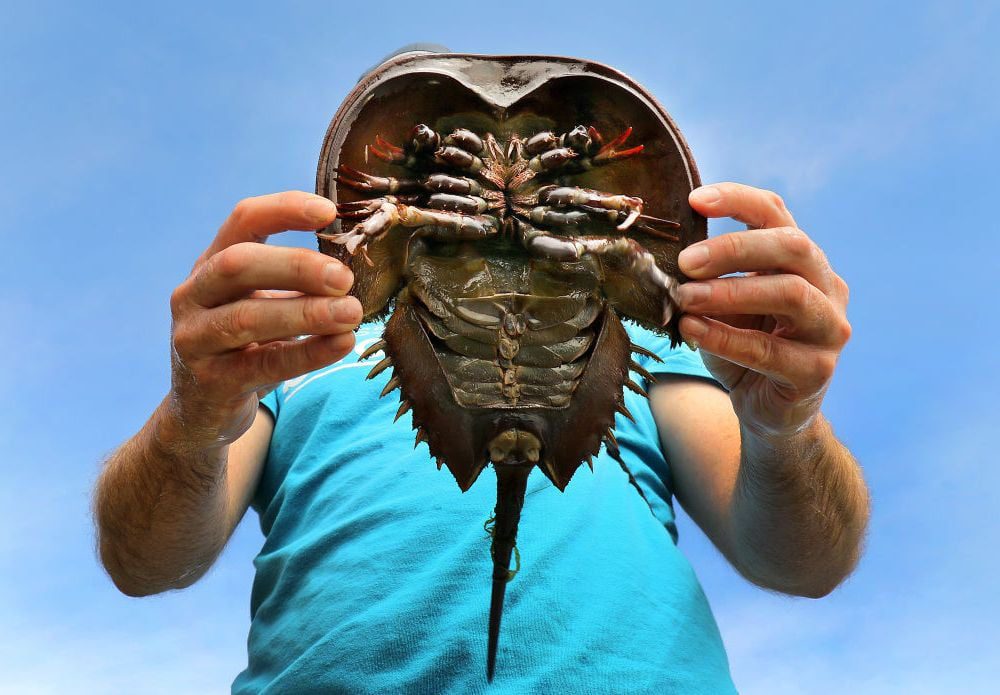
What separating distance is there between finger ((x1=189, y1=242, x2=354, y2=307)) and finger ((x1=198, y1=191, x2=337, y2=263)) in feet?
0.25

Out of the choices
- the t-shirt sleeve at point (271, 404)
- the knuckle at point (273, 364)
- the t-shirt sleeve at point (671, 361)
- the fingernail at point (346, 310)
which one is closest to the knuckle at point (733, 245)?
the fingernail at point (346, 310)

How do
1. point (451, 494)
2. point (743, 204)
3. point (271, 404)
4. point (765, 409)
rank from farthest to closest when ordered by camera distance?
point (271, 404) < point (451, 494) < point (765, 409) < point (743, 204)

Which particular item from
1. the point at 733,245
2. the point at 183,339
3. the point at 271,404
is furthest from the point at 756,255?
the point at 271,404

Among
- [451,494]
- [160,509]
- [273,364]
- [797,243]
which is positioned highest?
[797,243]

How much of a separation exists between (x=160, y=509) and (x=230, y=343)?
43.1 inches

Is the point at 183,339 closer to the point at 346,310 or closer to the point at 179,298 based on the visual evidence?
the point at 179,298

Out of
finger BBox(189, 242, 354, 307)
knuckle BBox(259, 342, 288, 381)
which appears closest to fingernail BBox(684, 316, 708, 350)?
finger BBox(189, 242, 354, 307)

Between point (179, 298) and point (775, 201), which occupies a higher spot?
point (775, 201)

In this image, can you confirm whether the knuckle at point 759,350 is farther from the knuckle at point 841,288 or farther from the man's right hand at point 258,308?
the man's right hand at point 258,308

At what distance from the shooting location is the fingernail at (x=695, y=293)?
1.71m

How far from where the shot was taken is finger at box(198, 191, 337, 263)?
1622 mm

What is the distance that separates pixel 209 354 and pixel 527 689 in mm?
1283

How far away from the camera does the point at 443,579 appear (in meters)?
2.47

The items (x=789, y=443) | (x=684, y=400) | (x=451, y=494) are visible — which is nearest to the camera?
(x=789, y=443)
